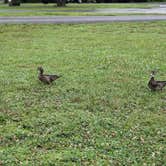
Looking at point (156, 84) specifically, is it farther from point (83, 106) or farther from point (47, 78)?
point (47, 78)

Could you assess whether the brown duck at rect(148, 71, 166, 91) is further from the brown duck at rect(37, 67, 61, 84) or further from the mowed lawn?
the brown duck at rect(37, 67, 61, 84)

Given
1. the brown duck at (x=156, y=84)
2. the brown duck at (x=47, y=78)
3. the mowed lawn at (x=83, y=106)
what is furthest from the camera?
the brown duck at (x=47, y=78)

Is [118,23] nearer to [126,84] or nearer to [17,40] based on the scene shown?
[17,40]

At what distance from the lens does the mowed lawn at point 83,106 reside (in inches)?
249

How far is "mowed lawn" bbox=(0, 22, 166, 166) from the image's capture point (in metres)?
6.31

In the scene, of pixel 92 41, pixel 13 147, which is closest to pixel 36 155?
pixel 13 147

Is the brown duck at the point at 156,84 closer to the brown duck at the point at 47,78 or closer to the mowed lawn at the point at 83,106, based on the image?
the mowed lawn at the point at 83,106

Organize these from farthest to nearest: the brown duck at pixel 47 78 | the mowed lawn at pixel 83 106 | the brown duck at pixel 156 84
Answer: the brown duck at pixel 47 78, the brown duck at pixel 156 84, the mowed lawn at pixel 83 106

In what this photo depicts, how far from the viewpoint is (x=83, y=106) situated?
8398 millimetres

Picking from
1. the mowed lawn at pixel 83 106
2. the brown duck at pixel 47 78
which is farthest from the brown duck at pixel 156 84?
the brown duck at pixel 47 78

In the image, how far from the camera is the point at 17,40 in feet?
57.0

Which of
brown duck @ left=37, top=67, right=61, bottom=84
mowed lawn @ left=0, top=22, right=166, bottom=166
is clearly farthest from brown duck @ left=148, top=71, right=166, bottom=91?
brown duck @ left=37, top=67, right=61, bottom=84

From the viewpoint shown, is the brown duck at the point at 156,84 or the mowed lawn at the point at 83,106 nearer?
the mowed lawn at the point at 83,106

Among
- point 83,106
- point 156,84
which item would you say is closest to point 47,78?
point 83,106
